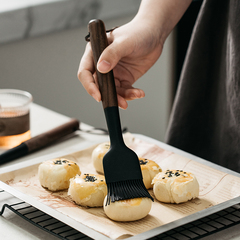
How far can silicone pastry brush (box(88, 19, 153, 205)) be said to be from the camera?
706 millimetres

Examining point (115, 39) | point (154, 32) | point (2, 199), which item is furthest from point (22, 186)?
point (154, 32)

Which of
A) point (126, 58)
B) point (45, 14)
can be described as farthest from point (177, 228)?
point (45, 14)

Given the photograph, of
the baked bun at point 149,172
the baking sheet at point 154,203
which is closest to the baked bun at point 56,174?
the baking sheet at point 154,203

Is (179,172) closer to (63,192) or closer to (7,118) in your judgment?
(63,192)

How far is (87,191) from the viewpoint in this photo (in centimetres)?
76

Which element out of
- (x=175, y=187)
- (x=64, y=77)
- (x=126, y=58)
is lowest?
(x=64, y=77)

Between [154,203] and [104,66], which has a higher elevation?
[104,66]

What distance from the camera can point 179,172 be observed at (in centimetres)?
84

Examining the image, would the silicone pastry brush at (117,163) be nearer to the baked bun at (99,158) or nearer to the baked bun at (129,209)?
the baked bun at (129,209)

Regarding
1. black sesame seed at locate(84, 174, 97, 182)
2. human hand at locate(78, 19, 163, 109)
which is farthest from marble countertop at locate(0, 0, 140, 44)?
black sesame seed at locate(84, 174, 97, 182)

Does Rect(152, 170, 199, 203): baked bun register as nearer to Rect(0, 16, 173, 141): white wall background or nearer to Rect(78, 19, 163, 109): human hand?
Rect(78, 19, 163, 109): human hand

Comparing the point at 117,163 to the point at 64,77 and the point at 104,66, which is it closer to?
the point at 104,66

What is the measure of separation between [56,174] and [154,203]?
0.23 metres

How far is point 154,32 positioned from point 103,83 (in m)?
0.28
